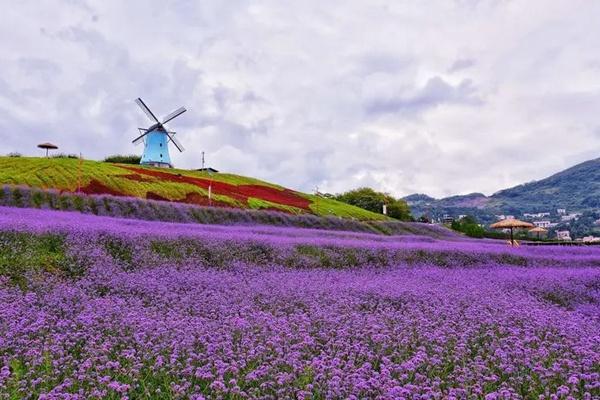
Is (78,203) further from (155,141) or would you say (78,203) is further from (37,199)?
(155,141)

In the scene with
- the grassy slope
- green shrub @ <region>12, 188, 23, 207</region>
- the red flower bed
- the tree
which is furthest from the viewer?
the tree

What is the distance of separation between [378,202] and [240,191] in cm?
2328

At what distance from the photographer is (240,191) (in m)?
37.6

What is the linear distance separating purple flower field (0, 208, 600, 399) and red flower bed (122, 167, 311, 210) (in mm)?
19411

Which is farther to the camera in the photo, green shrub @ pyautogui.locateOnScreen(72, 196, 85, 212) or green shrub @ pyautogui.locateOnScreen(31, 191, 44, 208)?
green shrub @ pyautogui.locateOnScreen(72, 196, 85, 212)

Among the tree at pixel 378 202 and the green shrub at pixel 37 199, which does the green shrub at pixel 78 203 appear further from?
the tree at pixel 378 202

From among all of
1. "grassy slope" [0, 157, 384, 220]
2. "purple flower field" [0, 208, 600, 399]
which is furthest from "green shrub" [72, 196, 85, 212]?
"purple flower field" [0, 208, 600, 399]

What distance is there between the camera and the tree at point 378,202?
185ft

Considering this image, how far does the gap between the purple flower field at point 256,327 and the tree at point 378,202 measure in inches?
1679

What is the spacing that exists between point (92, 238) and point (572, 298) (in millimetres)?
10245

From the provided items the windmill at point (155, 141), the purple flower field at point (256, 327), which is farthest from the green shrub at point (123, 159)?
the purple flower field at point (256, 327)

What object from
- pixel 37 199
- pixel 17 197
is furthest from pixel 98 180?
pixel 17 197

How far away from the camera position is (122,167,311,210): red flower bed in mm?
34781

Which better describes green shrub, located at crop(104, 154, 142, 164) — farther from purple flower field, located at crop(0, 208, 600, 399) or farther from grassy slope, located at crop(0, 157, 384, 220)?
purple flower field, located at crop(0, 208, 600, 399)
